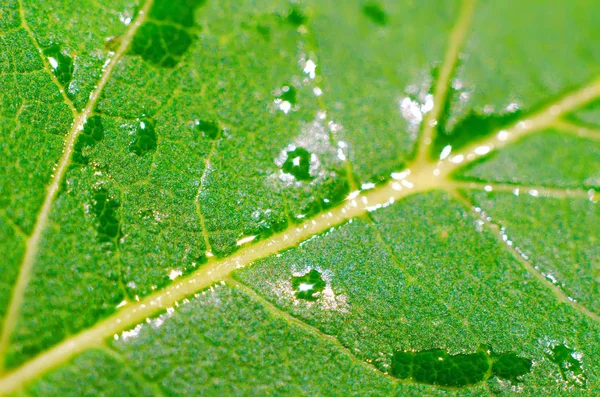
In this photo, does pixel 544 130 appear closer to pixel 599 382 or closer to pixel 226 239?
pixel 599 382

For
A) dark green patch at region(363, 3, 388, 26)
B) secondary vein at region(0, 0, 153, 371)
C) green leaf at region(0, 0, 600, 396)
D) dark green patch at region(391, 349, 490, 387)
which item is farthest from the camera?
dark green patch at region(363, 3, 388, 26)

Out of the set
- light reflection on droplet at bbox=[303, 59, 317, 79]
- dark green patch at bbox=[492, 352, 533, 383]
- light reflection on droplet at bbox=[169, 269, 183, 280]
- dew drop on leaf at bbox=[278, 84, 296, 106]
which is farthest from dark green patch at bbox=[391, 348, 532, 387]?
light reflection on droplet at bbox=[303, 59, 317, 79]

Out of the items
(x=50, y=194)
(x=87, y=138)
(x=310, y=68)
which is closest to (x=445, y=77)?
(x=310, y=68)

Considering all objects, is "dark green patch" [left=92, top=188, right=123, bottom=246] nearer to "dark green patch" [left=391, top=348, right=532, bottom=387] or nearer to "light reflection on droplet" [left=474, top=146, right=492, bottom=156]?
"dark green patch" [left=391, top=348, right=532, bottom=387]

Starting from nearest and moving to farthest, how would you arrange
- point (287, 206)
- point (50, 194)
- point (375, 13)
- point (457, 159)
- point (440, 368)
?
point (50, 194) → point (440, 368) → point (287, 206) → point (457, 159) → point (375, 13)

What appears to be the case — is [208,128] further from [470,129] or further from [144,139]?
[470,129]

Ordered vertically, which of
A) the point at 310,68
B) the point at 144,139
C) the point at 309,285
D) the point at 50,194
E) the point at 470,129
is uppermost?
the point at 310,68

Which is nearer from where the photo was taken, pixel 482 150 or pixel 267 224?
pixel 267 224
